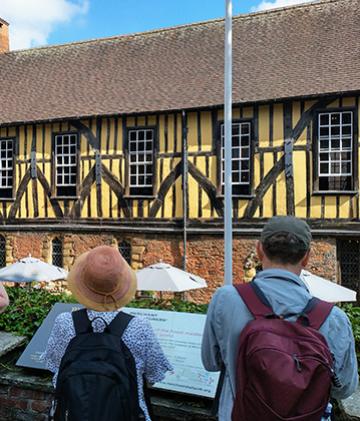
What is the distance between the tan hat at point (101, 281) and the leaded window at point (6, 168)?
13.5 meters

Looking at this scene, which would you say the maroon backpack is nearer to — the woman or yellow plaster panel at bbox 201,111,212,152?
the woman

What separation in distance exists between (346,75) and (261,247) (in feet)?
35.2

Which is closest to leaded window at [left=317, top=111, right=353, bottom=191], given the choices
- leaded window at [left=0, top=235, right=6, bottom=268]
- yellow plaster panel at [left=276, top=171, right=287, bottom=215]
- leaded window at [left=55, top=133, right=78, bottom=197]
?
yellow plaster panel at [left=276, top=171, right=287, bottom=215]

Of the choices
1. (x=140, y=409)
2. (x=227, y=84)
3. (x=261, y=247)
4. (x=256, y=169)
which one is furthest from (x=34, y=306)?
(x=256, y=169)

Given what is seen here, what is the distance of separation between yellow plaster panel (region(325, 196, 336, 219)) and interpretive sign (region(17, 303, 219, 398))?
8.81 metres

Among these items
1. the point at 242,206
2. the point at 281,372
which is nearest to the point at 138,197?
the point at 242,206

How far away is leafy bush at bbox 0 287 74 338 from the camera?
12.5 ft

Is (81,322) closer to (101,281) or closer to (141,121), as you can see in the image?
(101,281)

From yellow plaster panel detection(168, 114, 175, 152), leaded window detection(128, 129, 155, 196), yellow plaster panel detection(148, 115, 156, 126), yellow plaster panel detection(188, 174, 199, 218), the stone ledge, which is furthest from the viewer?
leaded window detection(128, 129, 155, 196)

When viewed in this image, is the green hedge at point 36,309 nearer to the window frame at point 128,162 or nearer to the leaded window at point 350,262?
the leaded window at point 350,262

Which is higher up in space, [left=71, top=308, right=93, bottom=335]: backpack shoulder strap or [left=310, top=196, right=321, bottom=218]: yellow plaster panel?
[left=310, top=196, right=321, bottom=218]: yellow plaster panel

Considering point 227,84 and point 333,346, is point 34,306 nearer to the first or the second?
point 333,346

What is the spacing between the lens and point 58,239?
46.2ft

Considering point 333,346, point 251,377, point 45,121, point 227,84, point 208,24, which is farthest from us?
point 208,24
